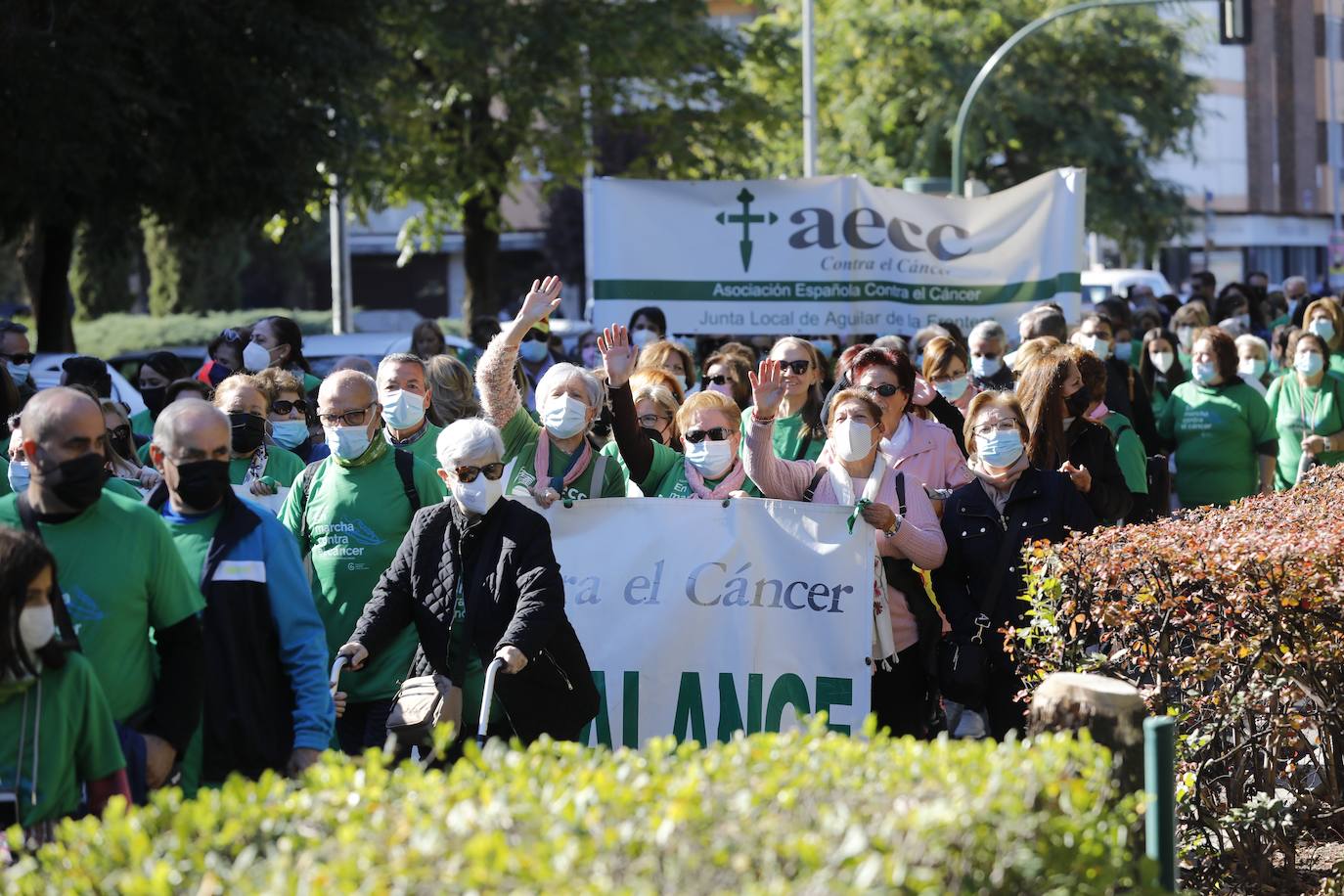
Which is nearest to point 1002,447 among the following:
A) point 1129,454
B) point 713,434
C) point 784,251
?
point 713,434

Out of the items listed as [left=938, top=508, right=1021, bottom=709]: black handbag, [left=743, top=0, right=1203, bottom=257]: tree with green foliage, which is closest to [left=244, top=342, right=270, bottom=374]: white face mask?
[left=938, top=508, right=1021, bottom=709]: black handbag

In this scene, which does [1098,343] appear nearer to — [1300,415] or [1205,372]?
[1205,372]

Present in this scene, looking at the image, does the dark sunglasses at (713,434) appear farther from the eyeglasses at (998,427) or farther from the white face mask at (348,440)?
the white face mask at (348,440)

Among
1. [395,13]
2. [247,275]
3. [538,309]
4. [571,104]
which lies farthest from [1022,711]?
[247,275]

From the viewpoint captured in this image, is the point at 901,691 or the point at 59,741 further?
the point at 901,691

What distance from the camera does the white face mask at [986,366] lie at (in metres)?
10.6

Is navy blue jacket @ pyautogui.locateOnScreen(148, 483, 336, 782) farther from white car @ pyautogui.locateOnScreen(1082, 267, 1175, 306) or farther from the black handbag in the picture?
white car @ pyautogui.locateOnScreen(1082, 267, 1175, 306)

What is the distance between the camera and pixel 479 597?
231 inches

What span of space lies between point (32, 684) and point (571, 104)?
2349cm

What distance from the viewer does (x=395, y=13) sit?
80.6 feet

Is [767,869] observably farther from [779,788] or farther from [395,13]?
[395,13]

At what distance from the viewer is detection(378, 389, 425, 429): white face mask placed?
7.34 metres

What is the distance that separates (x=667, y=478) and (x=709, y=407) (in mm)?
402

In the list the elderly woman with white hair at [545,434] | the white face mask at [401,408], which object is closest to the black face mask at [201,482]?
the elderly woman with white hair at [545,434]
